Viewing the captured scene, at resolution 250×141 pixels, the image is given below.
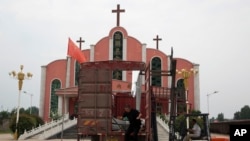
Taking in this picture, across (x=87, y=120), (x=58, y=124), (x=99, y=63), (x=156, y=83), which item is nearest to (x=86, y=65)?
(x=99, y=63)

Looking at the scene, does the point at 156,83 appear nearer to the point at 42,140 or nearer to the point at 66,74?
the point at 66,74

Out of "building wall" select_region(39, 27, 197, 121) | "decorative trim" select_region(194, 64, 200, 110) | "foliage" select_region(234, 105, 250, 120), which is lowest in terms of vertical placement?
"foliage" select_region(234, 105, 250, 120)

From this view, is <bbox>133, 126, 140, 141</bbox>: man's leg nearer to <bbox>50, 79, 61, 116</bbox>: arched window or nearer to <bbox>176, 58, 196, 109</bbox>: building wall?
<bbox>176, 58, 196, 109</bbox>: building wall

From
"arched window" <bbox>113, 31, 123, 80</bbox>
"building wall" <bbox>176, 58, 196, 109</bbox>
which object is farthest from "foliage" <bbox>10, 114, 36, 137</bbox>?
"building wall" <bbox>176, 58, 196, 109</bbox>

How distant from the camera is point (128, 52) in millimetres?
42750

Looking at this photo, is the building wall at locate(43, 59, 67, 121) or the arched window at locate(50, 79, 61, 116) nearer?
the arched window at locate(50, 79, 61, 116)

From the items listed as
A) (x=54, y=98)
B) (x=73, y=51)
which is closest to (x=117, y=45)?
(x=54, y=98)

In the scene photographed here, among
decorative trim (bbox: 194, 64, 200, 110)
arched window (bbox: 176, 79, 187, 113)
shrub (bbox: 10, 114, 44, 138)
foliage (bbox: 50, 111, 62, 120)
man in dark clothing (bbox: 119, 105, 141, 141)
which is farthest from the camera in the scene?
decorative trim (bbox: 194, 64, 200, 110)

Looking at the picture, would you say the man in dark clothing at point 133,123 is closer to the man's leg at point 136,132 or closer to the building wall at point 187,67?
the man's leg at point 136,132

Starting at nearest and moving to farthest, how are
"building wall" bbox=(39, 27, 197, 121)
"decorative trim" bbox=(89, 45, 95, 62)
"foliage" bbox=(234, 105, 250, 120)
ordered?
1. "building wall" bbox=(39, 27, 197, 121)
2. "decorative trim" bbox=(89, 45, 95, 62)
3. "foliage" bbox=(234, 105, 250, 120)

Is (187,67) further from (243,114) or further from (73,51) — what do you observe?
(243,114)

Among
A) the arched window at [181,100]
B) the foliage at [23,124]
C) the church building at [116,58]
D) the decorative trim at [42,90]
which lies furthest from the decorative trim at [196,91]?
the arched window at [181,100]

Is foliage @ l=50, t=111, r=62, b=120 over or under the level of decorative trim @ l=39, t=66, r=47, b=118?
under

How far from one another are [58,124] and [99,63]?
71.7 ft
